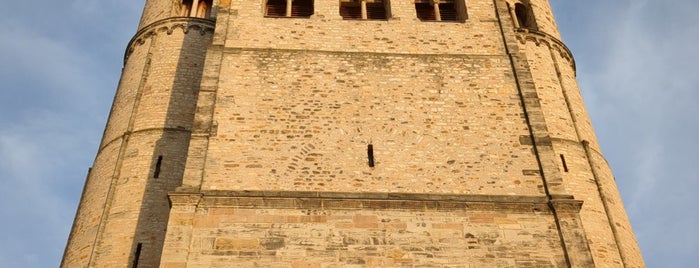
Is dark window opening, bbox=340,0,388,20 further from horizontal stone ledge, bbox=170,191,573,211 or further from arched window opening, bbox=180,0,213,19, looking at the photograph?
horizontal stone ledge, bbox=170,191,573,211

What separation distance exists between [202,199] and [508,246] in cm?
568

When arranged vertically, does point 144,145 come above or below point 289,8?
below

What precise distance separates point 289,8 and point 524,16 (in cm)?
813

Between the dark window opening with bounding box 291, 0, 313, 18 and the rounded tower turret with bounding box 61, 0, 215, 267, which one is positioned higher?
the dark window opening with bounding box 291, 0, 313, 18

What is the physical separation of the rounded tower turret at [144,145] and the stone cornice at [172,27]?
0.10 feet

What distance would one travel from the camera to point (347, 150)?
42.9 feet

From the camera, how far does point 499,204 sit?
1206 centimetres

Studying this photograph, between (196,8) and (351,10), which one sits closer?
(351,10)

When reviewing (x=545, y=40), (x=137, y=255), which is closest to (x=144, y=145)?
(x=137, y=255)

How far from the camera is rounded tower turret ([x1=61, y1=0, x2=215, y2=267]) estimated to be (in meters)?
13.5

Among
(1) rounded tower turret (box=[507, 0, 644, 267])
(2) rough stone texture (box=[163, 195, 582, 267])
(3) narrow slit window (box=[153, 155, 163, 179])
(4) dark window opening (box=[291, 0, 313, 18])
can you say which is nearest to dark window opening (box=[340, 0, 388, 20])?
(4) dark window opening (box=[291, 0, 313, 18])

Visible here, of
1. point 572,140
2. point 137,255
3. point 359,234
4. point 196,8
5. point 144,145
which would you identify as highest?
point 196,8

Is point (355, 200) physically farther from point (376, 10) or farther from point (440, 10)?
point (440, 10)

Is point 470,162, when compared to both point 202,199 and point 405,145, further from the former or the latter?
point 202,199
